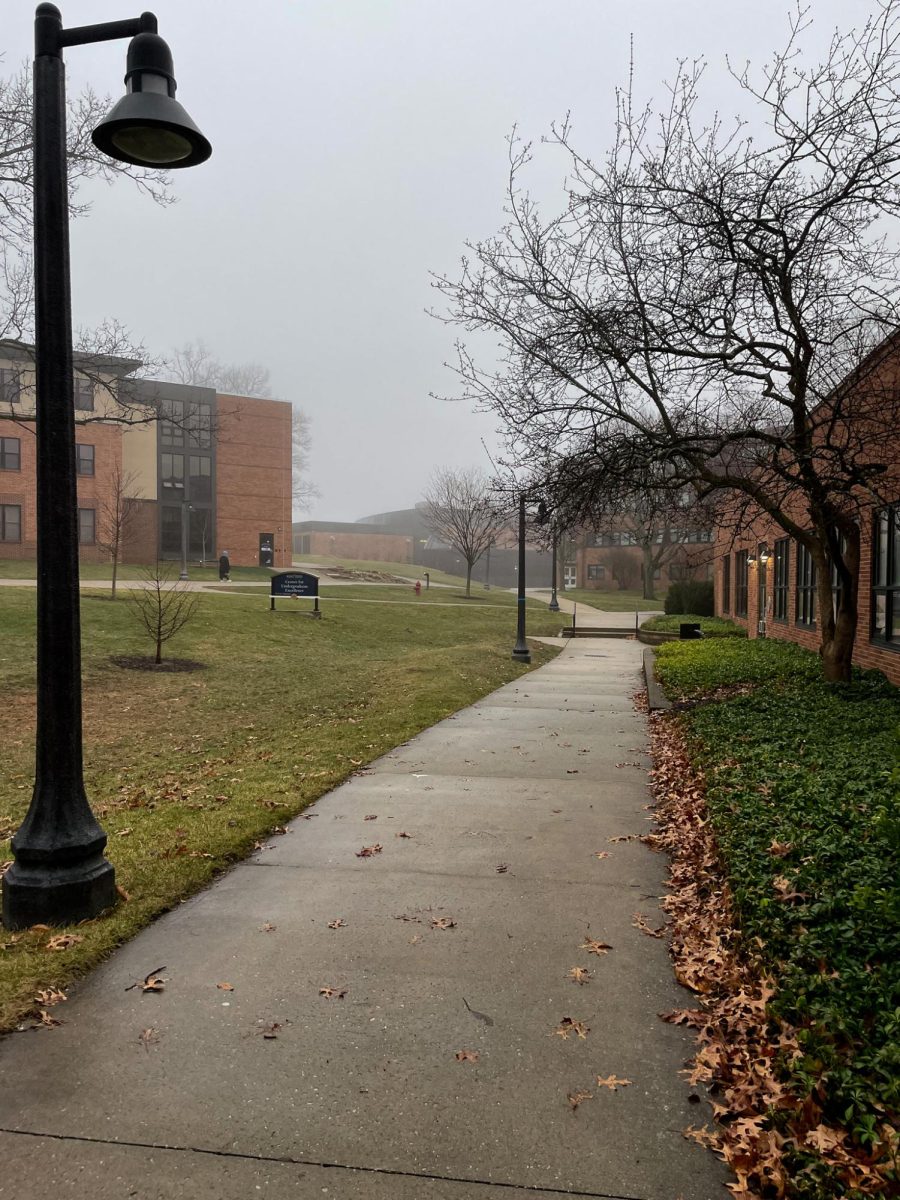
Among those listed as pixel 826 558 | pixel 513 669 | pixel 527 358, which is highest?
pixel 527 358

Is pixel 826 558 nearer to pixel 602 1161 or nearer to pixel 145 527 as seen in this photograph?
pixel 602 1161

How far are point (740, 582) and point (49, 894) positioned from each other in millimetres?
29015

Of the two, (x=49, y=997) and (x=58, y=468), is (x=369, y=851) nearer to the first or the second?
(x=49, y=997)

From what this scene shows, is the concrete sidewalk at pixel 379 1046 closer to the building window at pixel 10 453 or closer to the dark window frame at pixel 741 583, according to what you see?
the dark window frame at pixel 741 583

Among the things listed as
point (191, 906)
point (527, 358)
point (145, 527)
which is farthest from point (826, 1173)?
point (145, 527)

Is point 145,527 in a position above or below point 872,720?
above

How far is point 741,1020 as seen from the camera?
3.31 m

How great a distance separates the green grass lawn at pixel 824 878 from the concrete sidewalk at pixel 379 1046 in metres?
0.46

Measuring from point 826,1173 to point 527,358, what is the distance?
9.52 m

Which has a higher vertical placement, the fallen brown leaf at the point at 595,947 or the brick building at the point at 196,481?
the brick building at the point at 196,481

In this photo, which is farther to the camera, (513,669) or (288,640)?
(288,640)

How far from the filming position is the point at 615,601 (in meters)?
55.5

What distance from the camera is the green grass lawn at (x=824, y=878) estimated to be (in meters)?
2.81

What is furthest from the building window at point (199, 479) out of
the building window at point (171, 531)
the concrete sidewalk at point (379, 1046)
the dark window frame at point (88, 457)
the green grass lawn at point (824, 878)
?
the concrete sidewalk at point (379, 1046)
